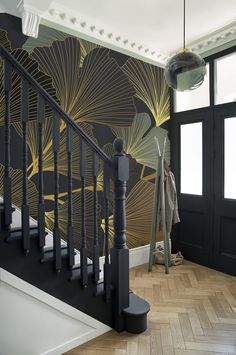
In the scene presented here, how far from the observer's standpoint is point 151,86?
3682 mm

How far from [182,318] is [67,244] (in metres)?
1.30

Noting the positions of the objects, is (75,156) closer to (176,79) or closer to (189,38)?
(176,79)

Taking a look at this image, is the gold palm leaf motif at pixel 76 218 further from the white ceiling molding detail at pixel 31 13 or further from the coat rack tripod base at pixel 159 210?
the white ceiling molding detail at pixel 31 13

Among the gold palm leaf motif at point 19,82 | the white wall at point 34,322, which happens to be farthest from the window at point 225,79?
the white wall at point 34,322

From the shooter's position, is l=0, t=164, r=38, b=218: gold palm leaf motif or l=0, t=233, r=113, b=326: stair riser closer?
l=0, t=233, r=113, b=326: stair riser

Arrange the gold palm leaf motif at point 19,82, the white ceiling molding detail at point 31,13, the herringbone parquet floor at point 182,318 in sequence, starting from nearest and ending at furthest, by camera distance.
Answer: the herringbone parquet floor at point 182,318, the white ceiling molding detail at point 31,13, the gold palm leaf motif at point 19,82

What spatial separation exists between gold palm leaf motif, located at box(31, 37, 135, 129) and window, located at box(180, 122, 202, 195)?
896 millimetres

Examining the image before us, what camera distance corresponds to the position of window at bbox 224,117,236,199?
3211mm

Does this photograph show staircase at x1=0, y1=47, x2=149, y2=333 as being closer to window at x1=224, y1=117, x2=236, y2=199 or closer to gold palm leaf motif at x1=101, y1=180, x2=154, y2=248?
gold palm leaf motif at x1=101, y1=180, x2=154, y2=248

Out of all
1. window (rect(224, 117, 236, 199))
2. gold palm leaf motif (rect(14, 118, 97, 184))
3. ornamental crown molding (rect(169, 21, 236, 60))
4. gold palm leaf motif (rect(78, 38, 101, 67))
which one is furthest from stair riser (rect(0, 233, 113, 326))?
ornamental crown molding (rect(169, 21, 236, 60))

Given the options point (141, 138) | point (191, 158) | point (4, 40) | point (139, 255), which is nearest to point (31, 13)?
point (4, 40)

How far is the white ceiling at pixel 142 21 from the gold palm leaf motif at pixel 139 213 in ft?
6.07

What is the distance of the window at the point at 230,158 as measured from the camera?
321cm

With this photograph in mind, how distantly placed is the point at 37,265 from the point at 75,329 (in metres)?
0.64
